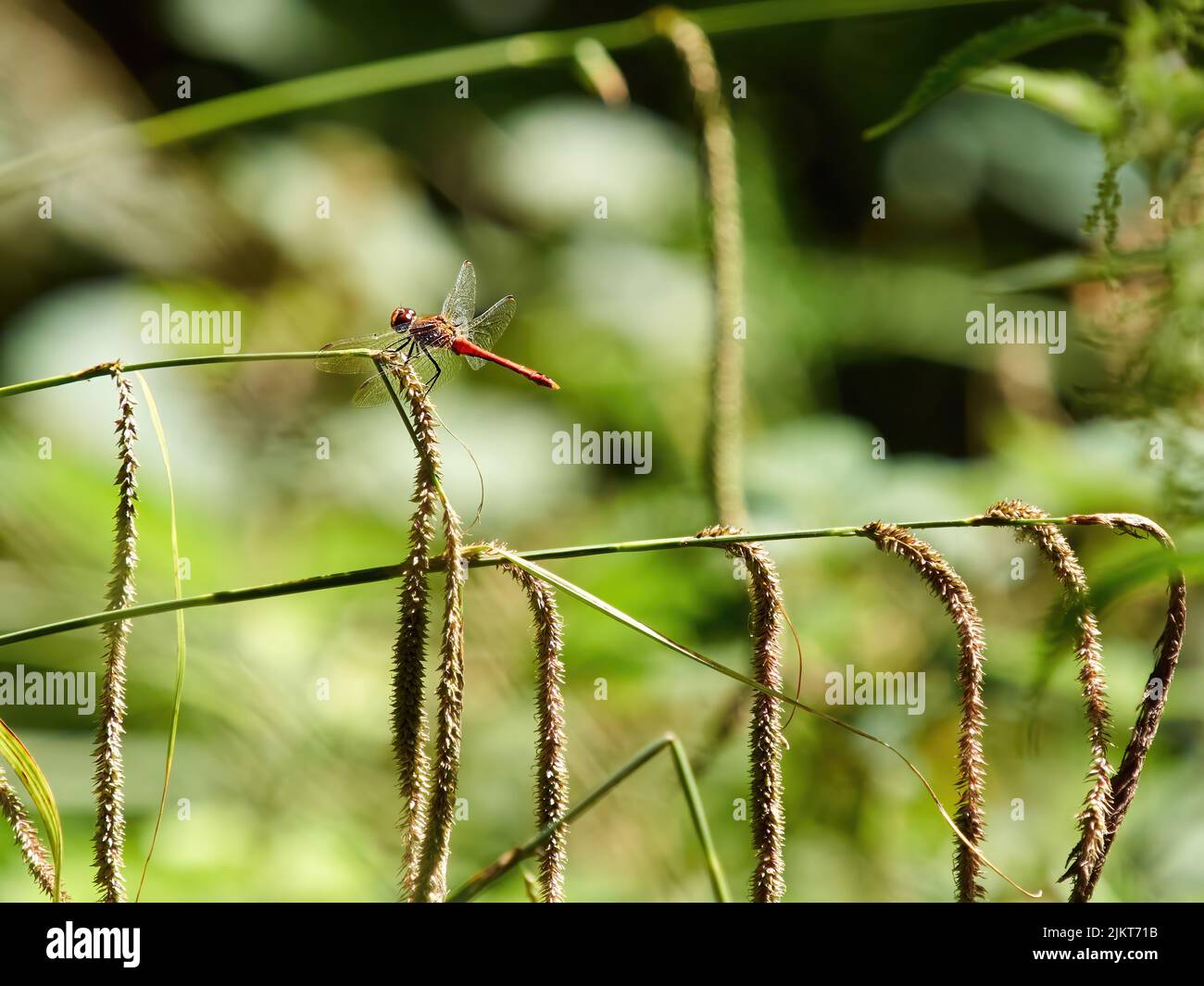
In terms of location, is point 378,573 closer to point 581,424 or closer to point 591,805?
point 591,805

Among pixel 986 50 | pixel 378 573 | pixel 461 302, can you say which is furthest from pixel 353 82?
pixel 378 573

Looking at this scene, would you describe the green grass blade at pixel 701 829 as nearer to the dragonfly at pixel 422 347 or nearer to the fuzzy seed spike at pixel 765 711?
the fuzzy seed spike at pixel 765 711

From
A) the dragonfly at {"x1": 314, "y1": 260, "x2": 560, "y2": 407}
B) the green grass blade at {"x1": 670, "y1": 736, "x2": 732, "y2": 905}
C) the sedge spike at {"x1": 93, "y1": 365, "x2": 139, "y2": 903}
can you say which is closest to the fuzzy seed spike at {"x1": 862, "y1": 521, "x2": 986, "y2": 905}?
the green grass blade at {"x1": 670, "y1": 736, "x2": 732, "y2": 905}

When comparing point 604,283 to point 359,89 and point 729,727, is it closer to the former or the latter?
point 359,89

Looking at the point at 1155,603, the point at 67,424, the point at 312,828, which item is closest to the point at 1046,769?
the point at 1155,603

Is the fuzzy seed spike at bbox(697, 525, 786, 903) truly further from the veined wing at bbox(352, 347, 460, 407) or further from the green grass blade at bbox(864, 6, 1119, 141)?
the green grass blade at bbox(864, 6, 1119, 141)
